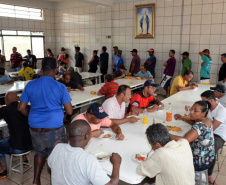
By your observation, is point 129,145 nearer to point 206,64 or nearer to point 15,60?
point 206,64

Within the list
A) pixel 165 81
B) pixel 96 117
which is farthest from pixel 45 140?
pixel 165 81

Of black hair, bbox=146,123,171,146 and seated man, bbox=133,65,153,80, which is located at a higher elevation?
seated man, bbox=133,65,153,80

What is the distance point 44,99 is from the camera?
8.23 feet

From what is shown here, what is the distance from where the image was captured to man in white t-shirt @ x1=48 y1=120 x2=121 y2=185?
1447mm

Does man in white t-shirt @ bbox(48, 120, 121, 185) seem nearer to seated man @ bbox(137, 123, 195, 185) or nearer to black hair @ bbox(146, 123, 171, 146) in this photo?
seated man @ bbox(137, 123, 195, 185)

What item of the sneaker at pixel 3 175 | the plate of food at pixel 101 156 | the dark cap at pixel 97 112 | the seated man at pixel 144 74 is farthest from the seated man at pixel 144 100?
the seated man at pixel 144 74

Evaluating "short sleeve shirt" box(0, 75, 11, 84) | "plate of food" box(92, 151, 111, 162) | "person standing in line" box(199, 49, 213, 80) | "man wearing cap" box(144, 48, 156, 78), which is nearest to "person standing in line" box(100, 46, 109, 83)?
"man wearing cap" box(144, 48, 156, 78)

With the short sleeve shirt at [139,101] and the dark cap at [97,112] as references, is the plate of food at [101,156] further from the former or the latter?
the short sleeve shirt at [139,101]

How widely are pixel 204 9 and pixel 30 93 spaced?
253 inches

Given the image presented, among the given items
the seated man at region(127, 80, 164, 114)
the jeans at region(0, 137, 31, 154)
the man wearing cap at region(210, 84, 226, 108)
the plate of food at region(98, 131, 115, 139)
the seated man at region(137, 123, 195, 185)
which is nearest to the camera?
the seated man at region(137, 123, 195, 185)

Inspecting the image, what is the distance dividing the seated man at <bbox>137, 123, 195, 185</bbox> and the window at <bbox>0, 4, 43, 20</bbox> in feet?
31.8

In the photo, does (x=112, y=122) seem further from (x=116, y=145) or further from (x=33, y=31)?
(x=33, y=31)

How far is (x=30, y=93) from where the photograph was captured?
8.30 feet

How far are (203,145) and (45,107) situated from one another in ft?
6.00
